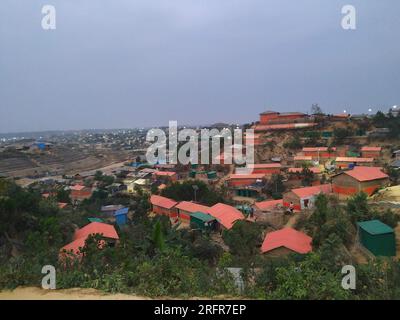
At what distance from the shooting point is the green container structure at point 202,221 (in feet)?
57.0

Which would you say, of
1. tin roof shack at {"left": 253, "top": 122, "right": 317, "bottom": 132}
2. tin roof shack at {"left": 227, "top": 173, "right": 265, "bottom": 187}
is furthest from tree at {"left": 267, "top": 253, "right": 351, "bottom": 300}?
tin roof shack at {"left": 253, "top": 122, "right": 317, "bottom": 132}

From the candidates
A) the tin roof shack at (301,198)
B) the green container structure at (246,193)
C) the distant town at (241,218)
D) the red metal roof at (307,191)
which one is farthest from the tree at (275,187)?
the tin roof shack at (301,198)

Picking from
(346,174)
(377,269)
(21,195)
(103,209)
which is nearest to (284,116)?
(346,174)

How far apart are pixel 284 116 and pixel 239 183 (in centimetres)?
2194

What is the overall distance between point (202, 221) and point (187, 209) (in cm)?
270

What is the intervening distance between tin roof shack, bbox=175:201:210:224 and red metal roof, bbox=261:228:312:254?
280 inches

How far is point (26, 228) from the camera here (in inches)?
474

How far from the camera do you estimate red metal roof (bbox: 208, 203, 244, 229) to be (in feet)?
53.7

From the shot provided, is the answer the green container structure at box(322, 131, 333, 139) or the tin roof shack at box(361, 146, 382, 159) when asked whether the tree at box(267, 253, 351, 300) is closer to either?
the tin roof shack at box(361, 146, 382, 159)

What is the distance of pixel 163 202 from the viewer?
73.3 ft

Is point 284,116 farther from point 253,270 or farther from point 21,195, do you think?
point 253,270

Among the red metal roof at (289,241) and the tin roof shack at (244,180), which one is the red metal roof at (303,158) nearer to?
the tin roof shack at (244,180)

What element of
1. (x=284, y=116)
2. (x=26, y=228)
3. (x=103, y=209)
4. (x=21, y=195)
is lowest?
(x=103, y=209)

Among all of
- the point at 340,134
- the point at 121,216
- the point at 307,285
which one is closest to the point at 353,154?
the point at 340,134
